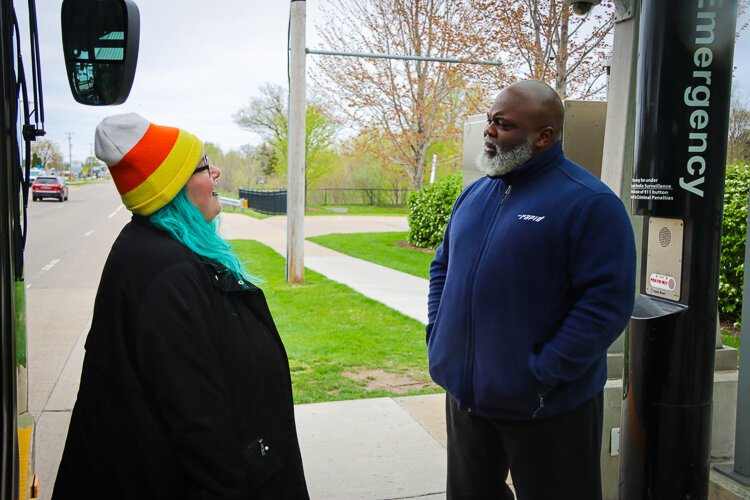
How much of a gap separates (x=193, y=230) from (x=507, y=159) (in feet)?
3.91

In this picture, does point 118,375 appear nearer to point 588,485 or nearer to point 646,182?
point 588,485

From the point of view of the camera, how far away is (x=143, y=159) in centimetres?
195

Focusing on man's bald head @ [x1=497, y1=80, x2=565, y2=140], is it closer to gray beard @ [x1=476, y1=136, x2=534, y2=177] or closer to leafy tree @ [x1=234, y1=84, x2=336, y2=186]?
gray beard @ [x1=476, y1=136, x2=534, y2=177]

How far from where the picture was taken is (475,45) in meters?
14.2

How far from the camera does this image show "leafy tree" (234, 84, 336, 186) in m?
36.2

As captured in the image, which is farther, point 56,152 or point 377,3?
point 377,3

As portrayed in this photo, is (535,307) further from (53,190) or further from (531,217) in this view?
(53,190)

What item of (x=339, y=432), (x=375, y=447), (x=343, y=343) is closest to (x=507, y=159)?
(x=375, y=447)

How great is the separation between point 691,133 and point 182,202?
1.91m

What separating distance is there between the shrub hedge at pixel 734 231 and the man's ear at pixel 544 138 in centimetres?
548

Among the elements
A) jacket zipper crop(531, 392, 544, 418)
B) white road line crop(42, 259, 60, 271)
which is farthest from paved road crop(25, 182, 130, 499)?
jacket zipper crop(531, 392, 544, 418)

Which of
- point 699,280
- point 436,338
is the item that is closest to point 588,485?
point 436,338

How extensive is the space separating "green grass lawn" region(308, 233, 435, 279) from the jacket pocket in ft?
34.8

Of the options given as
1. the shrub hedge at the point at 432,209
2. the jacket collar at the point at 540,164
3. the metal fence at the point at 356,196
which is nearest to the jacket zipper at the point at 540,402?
the jacket collar at the point at 540,164
